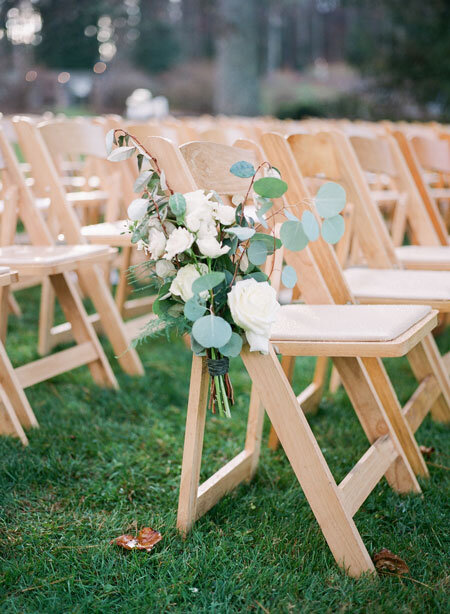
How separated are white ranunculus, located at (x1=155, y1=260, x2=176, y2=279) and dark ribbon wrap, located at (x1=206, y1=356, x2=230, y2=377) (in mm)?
240

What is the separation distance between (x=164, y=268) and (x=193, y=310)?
139mm

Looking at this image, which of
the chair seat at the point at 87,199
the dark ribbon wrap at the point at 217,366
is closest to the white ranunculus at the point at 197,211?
the dark ribbon wrap at the point at 217,366

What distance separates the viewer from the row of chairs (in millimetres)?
1909

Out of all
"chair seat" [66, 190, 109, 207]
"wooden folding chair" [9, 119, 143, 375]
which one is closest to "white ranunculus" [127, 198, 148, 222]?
"wooden folding chair" [9, 119, 143, 375]

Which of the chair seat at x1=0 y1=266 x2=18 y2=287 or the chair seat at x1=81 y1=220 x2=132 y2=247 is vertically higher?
the chair seat at x1=0 y1=266 x2=18 y2=287

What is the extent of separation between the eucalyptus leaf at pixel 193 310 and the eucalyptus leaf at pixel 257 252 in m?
0.19

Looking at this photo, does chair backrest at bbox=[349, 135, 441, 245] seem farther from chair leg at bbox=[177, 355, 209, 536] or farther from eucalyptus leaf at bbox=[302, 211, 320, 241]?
chair leg at bbox=[177, 355, 209, 536]

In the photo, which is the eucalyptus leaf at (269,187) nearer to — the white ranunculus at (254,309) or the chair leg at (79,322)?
the white ranunculus at (254,309)

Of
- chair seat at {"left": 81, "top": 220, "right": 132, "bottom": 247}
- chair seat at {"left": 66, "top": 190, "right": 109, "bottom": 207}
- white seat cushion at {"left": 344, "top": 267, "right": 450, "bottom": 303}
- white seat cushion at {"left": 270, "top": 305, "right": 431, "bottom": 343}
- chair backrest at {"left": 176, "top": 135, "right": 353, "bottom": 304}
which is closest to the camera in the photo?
white seat cushion at {"left": 270, "top": 305, "right": 431, "bottom": 343}

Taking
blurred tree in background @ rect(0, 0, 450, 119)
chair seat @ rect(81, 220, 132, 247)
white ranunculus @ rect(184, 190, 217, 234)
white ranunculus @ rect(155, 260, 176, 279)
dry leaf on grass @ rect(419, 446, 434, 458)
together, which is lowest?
blurred tree in background @ rect(0, 0, 450, 119)

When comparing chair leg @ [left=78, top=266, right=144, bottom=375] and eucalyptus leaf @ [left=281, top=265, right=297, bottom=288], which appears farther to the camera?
chair leg @ [left=78, top=266, right=144, bottom=375]

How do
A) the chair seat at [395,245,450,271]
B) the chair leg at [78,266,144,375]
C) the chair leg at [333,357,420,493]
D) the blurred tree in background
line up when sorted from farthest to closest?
the blurred tree in background
the chair leg at [78,266,144,375]
the chair seat at [395,245,450,271]
the chair leg at [333,357,420,493]

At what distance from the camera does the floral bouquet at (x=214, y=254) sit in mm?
1780

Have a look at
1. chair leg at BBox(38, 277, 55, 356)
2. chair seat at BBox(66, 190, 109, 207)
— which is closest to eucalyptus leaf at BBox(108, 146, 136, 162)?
chair leg at BBox(38, 277, 55, 356)
